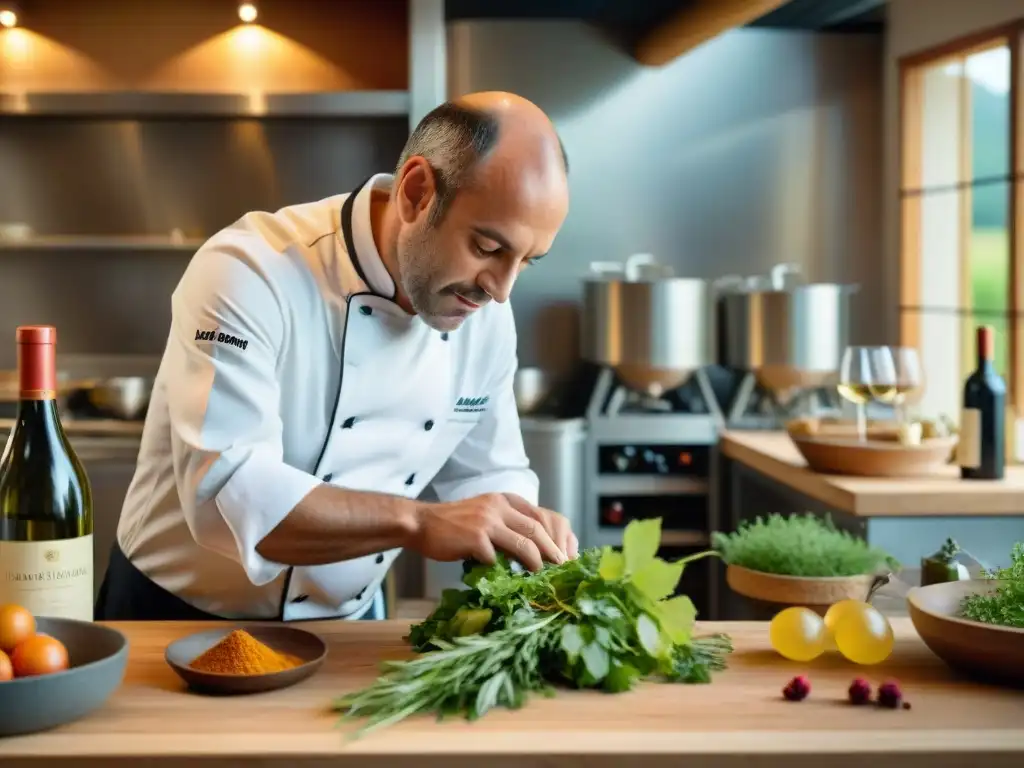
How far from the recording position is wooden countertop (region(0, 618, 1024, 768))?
110 centimetres

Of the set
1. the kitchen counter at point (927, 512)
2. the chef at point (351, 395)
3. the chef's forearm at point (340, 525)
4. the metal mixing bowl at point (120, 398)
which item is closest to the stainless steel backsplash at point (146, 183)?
the metal mixing bowl at point (120, 398)

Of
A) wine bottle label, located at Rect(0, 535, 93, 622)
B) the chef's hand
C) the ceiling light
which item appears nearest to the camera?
wine bottle label, located at Rect(0, 535, 93, 622)

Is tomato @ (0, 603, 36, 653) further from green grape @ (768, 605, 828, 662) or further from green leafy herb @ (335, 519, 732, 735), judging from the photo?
green grape @ (768, 605, 828, 662)

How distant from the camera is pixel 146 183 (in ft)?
14.6

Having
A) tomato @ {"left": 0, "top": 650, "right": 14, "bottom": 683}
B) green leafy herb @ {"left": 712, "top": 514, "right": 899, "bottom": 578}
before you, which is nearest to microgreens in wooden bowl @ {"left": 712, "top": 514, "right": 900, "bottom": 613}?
green leafy herb @ {"left": 712, "top": 514, "right": 899, "bottom": 578}

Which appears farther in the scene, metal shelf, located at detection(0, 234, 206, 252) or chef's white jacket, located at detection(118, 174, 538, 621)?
metal shelf, located at detection(0, 234, 206, 252)

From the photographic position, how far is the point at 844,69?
457cm

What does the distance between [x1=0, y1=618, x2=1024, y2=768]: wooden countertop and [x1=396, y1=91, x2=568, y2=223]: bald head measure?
633mm

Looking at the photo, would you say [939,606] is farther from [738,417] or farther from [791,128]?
[791,128]

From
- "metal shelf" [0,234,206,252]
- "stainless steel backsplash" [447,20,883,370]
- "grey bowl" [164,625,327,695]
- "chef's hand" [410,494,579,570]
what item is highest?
"stainless steel backsplash" [447,20,883,370]

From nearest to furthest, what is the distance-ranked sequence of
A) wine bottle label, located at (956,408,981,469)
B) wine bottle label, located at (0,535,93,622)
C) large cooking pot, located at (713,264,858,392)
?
1. wine bottle label, located at (0,535,93,622)
2. wine bottle label, located at (956,408,981,469)
3. large cooking pot, located at (713,264,858,392)

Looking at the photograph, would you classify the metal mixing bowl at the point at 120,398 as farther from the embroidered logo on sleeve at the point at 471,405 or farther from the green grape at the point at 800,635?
the green grape at the point at 800,635

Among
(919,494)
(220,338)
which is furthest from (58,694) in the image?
(919,494)

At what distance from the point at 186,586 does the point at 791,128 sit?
11.0 ft
